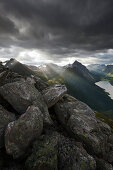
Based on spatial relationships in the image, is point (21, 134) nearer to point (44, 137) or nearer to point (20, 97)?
point (44, 137)

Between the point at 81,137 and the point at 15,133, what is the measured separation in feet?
24.7

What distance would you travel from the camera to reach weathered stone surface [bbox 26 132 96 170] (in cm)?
966

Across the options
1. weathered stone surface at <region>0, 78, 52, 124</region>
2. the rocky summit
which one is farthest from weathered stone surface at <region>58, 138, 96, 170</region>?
weathered stone surface at <region>0, 78, 52, 124</region>

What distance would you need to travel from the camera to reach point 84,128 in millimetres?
14336

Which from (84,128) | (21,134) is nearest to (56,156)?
(21,134)

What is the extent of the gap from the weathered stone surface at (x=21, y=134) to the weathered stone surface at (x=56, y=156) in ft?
2.95

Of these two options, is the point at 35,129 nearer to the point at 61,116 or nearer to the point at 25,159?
the point at 25,159

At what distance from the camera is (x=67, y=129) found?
15109mm

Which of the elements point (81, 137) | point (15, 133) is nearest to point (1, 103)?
point (15, 133)

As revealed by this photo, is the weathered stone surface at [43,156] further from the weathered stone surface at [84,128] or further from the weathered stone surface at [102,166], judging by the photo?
the weathered stone surface at [102,166]

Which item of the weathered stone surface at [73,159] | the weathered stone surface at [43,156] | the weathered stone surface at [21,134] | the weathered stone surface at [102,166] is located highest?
the weathered stone surface at [21,134]

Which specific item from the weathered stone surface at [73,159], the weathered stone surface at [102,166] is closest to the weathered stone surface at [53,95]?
the weathered stone surface at [73,159]

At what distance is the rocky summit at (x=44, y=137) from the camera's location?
33.9 ft

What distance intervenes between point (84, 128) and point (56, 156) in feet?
17.8
